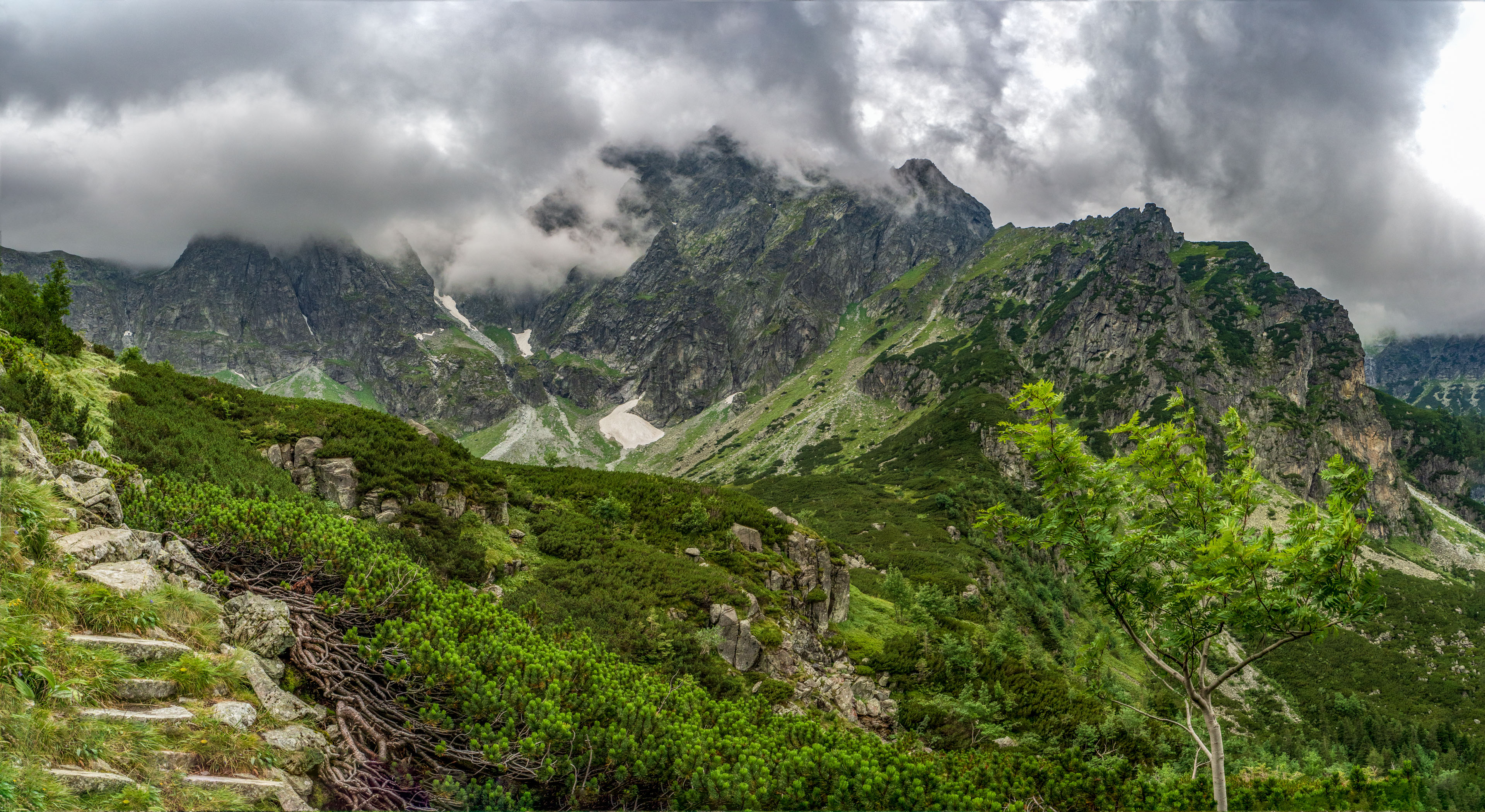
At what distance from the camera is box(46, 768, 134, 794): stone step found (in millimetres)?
5160

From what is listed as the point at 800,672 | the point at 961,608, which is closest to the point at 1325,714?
the point at 961,608

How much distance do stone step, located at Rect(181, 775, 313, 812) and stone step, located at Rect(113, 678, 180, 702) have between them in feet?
4.48

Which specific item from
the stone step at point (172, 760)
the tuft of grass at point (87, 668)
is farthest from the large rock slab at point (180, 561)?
the stone step at point (172, 760)

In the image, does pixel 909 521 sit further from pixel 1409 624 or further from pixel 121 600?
pixel 1409 624

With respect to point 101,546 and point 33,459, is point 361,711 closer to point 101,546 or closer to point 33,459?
point 101,546

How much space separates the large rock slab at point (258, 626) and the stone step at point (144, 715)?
2.07 m

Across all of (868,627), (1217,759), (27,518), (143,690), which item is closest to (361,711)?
(143,690)

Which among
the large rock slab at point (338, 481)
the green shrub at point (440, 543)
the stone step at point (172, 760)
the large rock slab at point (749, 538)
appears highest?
the large rock slab at point (749, 538)

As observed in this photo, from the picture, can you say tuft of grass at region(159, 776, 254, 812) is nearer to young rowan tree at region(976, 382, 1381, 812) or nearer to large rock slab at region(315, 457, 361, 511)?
young rowan tree at region(976, 382, 1381, 812)

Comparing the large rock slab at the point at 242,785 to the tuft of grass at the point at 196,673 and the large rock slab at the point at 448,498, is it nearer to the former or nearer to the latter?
the tuft of grass at the point at 196,673

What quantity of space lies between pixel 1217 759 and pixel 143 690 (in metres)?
12.7

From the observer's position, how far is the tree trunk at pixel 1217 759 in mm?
6887

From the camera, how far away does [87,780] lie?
522 centimetres

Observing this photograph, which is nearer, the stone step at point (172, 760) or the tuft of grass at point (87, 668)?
the stone step at point (172, 760)
